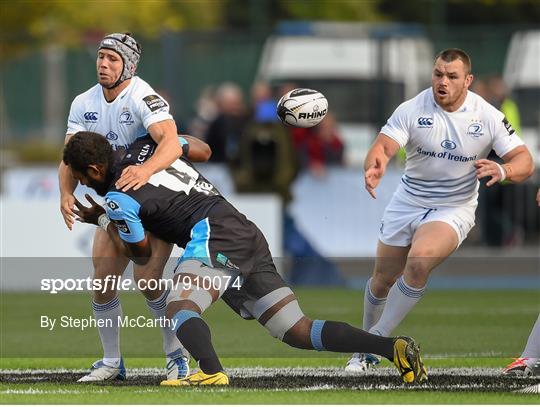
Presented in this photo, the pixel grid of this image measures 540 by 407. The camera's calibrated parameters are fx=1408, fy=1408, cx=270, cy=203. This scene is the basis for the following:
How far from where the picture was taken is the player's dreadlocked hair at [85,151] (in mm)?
8617

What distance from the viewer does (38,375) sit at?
9664mm

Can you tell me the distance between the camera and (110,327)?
9.42 meters

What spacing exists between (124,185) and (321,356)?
9.13ft

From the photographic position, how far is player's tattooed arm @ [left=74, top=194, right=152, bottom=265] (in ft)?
28.8

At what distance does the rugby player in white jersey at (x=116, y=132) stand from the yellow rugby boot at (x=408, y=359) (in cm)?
142

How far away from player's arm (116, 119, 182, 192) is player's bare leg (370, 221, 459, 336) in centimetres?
186

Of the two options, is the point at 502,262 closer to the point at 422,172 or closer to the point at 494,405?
the point at 422,172

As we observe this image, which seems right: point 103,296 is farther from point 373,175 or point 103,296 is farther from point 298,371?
point 373,175

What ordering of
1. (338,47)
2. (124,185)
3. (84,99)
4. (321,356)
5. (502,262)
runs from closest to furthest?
(124,185), (84,99), (321,356), (502,262), (338,47)

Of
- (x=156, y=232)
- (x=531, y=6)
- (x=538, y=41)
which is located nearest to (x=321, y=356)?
(x=156, y=232)

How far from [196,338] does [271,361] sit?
2158 mm

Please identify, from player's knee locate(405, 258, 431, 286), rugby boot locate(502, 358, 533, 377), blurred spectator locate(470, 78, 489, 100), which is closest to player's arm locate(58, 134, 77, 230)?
player's knee locate(405, 258, 431, 286)

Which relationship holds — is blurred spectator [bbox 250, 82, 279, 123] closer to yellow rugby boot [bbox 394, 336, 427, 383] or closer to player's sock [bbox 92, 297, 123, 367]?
player's sock [bbox 92, 297, 123, 367]

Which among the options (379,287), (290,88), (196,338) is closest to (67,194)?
(196,338)
